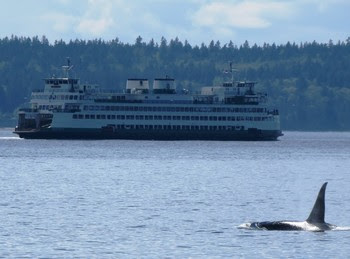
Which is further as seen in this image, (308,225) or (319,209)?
(308,225)

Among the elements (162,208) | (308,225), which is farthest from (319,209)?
(162,208)

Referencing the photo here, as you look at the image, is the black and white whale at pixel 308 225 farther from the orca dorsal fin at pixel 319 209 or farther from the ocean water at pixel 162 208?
the ocean water at pixel 162 208

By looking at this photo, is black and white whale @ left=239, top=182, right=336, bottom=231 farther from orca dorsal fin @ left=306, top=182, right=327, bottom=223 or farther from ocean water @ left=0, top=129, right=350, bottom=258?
ocean water @ left=0, top=129, right=350, bottom=258

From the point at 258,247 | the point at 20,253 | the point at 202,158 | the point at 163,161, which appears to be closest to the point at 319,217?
the point at 258,247

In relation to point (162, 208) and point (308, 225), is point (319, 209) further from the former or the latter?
point (162, 208)

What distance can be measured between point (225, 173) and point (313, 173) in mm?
8901

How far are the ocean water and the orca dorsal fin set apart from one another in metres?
1.04

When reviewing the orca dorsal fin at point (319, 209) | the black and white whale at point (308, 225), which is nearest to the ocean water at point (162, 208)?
the black and white whale at point (308, 225)

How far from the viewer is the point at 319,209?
69.4 m

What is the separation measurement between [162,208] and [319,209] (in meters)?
19.8

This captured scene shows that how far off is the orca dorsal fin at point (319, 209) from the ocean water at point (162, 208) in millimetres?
1038

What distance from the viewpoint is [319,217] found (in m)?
70.4

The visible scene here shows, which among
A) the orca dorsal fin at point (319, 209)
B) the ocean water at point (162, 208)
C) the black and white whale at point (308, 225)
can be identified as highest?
the orca dorsal fin at point (319, 209)

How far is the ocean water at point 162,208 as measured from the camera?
6456 centimetres
